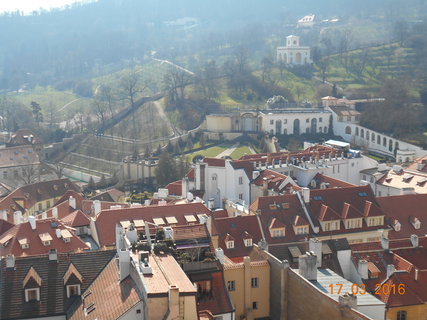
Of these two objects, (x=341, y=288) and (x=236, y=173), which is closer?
(x=341, y=288)

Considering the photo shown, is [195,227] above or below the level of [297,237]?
above

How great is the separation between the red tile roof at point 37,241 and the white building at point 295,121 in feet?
163

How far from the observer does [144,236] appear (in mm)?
29203

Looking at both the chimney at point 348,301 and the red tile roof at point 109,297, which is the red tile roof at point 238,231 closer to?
the red tile roof at point 109,297

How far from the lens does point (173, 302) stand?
2036 cm

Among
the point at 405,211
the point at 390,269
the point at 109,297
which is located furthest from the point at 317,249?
the point at 405,211

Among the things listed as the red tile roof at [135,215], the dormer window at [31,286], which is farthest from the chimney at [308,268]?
the red tile roof at [135,215]

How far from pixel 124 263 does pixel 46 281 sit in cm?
340

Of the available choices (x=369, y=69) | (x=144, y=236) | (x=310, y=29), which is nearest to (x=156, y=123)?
(x=369, y=69)

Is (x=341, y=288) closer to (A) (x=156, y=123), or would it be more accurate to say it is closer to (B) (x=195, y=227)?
(B) (x=195, y=227)

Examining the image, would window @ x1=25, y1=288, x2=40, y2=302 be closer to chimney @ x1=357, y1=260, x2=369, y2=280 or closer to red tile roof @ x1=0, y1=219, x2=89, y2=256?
red tile roof @ x1=0, y1=219, x2=89, y2=256

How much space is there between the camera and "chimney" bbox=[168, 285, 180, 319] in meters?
20.3

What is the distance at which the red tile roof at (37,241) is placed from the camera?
3478 cm

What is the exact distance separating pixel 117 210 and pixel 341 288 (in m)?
17.1
